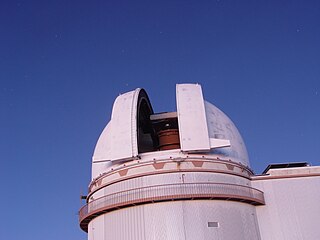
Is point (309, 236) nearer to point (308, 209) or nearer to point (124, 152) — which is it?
point (308, 209)

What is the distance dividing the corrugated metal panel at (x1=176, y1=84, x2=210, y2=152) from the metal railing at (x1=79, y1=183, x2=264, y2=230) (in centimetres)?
183

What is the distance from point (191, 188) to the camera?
55.7 ft

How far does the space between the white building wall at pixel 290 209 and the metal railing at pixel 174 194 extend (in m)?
1.08

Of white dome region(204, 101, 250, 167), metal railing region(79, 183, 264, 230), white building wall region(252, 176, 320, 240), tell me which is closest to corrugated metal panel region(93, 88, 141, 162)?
metal railing region(79, 183, 264, 230)

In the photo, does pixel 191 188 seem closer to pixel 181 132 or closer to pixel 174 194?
pixel 174 194

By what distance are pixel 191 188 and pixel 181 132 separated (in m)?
2.71

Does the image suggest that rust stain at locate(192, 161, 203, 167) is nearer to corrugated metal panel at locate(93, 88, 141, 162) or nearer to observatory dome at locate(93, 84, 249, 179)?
observatory dome at locate(93, 84, 249, 179)

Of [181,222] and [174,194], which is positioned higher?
[174,194]

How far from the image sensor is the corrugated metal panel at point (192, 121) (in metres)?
17.5

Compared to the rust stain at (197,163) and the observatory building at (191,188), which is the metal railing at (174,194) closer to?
the observatory building at (191,188)

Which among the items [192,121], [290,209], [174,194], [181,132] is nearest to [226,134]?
[192,121]

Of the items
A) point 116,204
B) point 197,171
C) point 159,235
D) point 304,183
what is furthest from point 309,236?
point 116,204

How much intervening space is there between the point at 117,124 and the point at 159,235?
5.85 meters

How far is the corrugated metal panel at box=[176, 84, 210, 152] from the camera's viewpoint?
57.5 ft
